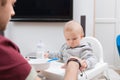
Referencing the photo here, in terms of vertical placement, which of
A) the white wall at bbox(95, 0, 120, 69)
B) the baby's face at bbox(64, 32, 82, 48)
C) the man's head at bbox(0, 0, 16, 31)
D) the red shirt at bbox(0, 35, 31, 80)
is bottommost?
the white wall at bbox(95, 0, 120, 69)

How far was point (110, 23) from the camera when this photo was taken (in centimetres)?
441

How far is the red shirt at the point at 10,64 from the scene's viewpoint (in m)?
0.49

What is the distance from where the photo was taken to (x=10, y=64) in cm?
49

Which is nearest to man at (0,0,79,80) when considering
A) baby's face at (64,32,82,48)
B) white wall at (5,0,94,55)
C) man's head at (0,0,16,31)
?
man's head at (0,0,16,31)

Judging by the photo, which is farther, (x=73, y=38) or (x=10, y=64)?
(x=73, y=38)

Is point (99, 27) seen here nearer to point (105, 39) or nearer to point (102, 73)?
point (105, 39)

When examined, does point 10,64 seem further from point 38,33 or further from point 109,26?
point 109,26

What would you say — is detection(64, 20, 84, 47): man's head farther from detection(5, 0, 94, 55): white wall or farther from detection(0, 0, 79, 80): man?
detection(5, 0, 94, 55): white wall

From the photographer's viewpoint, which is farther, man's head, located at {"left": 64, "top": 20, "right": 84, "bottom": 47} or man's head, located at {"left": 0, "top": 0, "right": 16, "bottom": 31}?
man's head, located at {"left": 64, "top": 20, "right": 84, "bottom": 47}

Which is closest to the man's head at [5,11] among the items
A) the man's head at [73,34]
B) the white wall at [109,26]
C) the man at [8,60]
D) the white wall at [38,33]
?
the man at [8,60]

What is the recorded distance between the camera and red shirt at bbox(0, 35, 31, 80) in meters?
0.49

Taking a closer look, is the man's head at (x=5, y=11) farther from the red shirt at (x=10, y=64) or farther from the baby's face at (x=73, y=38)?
the baby's face at (x=73, y=38)

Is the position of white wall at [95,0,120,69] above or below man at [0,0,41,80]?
below

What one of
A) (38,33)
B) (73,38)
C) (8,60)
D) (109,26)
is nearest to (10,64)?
(8,60)
